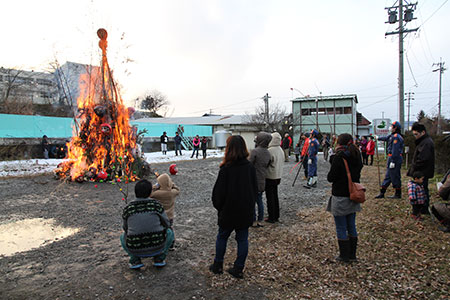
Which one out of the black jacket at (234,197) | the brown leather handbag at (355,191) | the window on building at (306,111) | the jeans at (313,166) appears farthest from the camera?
the window on building at (306,111)

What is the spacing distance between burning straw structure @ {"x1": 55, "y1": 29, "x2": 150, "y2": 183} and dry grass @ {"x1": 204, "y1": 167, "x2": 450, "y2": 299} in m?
7.40

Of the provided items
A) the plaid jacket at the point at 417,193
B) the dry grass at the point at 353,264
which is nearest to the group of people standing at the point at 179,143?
the dry grass at the point at 353,264

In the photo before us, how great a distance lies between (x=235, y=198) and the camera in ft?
11.2

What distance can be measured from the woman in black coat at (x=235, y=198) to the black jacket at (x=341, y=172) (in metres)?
1.24

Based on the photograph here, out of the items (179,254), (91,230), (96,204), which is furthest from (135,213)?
(96,204)

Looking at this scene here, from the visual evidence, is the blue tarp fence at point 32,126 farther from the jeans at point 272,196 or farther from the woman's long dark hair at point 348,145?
the woman's long dark hair at point 348,145

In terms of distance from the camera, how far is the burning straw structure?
1070 cm

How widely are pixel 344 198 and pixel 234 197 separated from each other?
1.62 meters

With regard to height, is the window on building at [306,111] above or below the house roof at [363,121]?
above

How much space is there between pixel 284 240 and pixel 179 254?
5.96ft

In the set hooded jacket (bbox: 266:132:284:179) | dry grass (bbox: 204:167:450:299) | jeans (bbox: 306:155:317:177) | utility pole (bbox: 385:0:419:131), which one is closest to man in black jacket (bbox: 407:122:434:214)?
dry grass (bbox: 204:167:450:299)

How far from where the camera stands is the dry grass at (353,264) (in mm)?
3339

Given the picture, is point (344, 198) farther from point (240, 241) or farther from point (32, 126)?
point (32, 126)

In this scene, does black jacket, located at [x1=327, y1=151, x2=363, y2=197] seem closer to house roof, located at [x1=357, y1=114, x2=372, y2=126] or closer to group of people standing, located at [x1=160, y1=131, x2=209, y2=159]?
group of people standing, located at [x1=160, y1=131, x2=209, y2=159]
